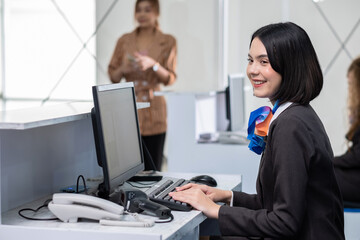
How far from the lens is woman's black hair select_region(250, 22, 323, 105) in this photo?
129 cm

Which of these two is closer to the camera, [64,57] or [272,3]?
[272,3]

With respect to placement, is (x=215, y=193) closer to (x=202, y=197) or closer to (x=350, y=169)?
(x=202, y=197)

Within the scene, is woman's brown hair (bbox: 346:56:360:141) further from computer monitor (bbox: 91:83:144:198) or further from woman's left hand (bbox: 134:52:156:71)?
computer monitor (bbox: 91:83:144:198)

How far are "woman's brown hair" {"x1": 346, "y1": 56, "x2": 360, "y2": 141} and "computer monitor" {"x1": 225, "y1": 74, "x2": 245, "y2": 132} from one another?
539mm

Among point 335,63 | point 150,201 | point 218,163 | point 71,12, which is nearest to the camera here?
point 150,201

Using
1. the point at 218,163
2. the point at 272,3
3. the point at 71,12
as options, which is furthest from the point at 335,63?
the point at 71,12

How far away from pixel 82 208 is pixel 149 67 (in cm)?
177

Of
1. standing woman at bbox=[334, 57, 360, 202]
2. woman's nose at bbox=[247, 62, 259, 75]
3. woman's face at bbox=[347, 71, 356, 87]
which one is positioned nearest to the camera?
woman's nose at bbox=[247, 62, 259, 75]

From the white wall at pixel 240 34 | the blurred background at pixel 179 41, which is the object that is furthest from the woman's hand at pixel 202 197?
the white wall at pixel 240 34

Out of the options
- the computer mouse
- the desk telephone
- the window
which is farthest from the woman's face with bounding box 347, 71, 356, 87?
the window

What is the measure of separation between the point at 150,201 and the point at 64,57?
336 cm

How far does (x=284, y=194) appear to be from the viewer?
4.04ft

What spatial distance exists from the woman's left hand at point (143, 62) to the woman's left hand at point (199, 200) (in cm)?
154

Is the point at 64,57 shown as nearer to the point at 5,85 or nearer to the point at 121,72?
the point at 5,85
